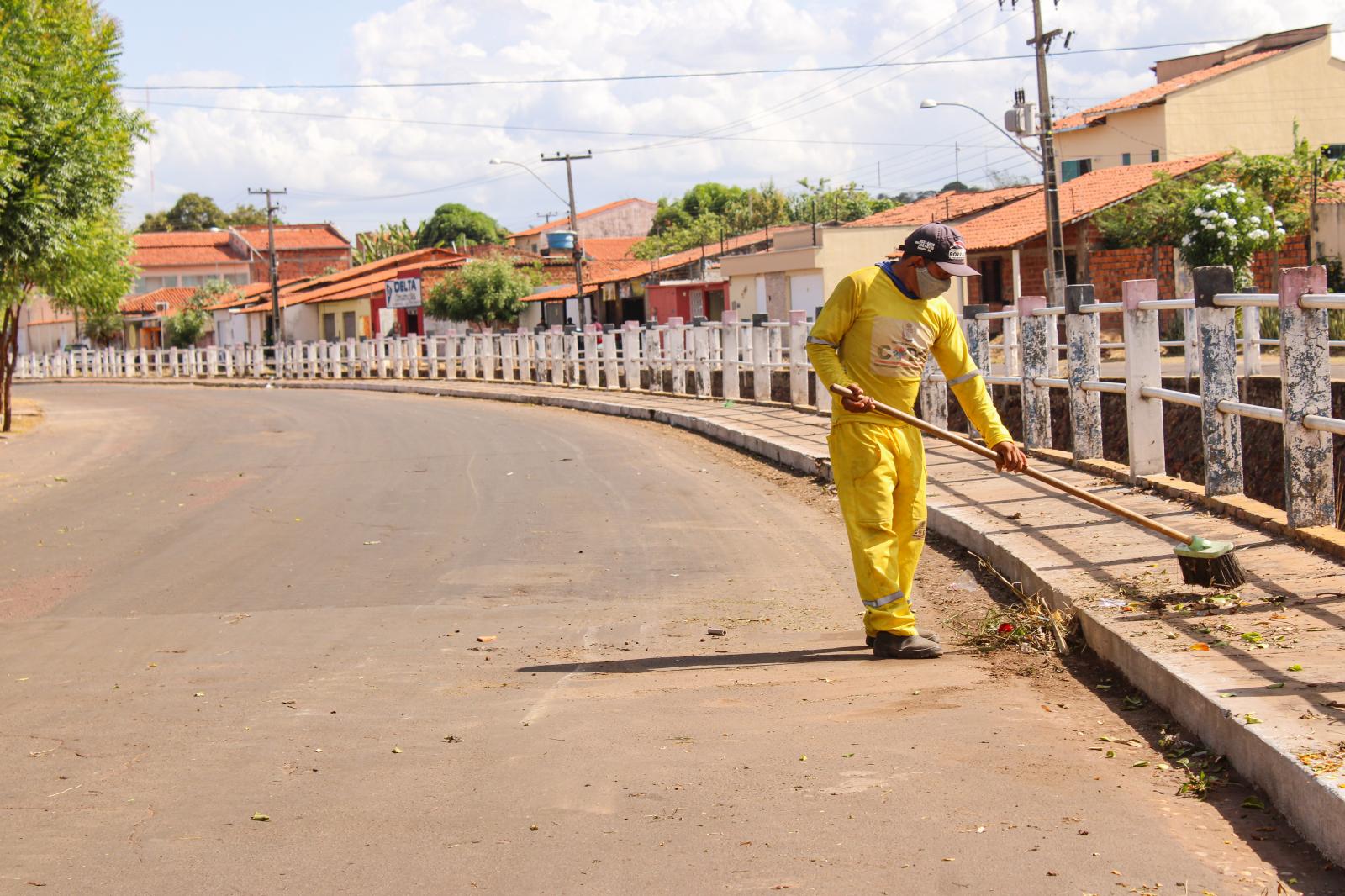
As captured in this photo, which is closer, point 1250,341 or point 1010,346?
point 1010,346

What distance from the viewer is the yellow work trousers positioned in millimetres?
5957

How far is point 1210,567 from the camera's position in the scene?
589cm

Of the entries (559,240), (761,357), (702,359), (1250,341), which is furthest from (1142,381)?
(559,240)

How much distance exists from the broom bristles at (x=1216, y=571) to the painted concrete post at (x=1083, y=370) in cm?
462

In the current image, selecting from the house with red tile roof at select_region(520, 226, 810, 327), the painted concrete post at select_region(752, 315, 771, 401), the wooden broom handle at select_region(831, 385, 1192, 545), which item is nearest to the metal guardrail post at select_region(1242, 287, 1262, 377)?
the painted concrete post at select_region(752, 315, 771, 401)

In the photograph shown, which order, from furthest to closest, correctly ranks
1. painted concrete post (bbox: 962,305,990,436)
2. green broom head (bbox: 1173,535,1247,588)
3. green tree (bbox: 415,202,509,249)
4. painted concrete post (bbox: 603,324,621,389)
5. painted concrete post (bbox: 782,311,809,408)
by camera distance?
green tree (bbox: 415,202,509,249), painted concrete post (bbox: 603,324,621,389), painted concrete post (bbox: 782,311,809,408), painted concrete post (bbox: 962,305,990,436), green broom head (bbox: 1173,535,1247,588)

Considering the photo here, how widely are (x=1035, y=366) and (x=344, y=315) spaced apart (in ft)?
201

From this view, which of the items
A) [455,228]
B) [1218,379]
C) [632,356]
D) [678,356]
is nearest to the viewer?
[1218,379]

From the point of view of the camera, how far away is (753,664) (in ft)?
19.5

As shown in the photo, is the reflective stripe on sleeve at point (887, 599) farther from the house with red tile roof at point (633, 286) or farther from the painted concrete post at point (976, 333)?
the house with red tile roof at point (633, 286)

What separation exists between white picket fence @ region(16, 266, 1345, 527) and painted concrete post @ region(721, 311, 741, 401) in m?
0.03

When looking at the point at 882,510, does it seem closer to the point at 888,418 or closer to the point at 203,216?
the point at 888,418

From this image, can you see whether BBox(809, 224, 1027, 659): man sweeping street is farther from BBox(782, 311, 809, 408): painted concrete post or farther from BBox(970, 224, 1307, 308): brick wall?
BBox(970, 224, 1307, 308): brick wall

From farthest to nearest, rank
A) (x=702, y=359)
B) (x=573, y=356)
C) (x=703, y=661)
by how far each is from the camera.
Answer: (x=573, y=356), (x=702, y=359), (x=703, y=661)
